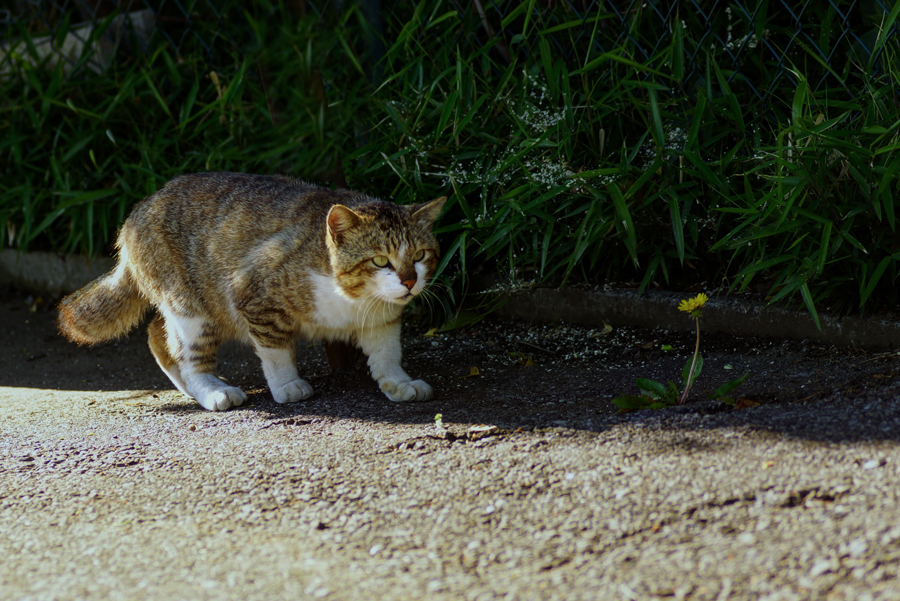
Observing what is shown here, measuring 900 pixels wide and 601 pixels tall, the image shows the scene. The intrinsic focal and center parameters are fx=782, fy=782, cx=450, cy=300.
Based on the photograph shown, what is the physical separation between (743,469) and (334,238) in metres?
1.65

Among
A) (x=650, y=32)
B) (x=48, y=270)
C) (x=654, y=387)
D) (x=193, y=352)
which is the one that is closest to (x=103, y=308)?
(x=193, y=352)

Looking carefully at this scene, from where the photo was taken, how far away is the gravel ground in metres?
1.47

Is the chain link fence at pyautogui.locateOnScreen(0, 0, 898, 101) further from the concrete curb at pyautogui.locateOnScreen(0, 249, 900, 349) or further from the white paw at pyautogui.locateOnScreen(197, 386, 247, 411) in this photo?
the white paw at pyautogui.locateOnScreen(197, 386, 247, 411)

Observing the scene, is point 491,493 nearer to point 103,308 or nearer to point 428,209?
point 428,209

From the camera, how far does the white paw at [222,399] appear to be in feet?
9.77

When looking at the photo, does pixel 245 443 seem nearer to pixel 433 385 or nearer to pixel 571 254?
pixel 433 385

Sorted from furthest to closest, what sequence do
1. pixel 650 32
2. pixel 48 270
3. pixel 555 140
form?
pixel 48 270 < pixel 650 32 < pixel 555 140

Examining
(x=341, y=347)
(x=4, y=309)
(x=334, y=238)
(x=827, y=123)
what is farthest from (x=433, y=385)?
(x=4, y=309)

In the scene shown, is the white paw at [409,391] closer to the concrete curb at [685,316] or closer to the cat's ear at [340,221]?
the cat's ear at [340,221]

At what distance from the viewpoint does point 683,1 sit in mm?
3559

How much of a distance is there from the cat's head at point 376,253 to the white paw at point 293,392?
0.40 meters

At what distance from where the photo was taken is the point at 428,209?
117 inches

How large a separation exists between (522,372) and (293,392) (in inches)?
34.7

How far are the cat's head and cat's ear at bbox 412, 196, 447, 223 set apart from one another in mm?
43
